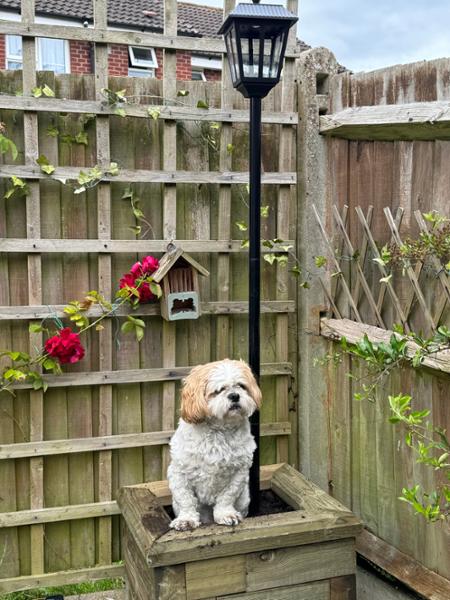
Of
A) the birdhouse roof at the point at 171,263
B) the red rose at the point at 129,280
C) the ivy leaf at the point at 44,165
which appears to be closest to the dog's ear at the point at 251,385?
the birdhouse roof at the point at 171,263

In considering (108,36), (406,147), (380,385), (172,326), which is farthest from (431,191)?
(108,36)

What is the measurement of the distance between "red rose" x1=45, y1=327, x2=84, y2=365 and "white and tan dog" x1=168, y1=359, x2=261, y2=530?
2.60 ft

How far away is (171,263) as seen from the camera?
3.33m

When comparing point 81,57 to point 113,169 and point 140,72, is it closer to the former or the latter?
point 140,72

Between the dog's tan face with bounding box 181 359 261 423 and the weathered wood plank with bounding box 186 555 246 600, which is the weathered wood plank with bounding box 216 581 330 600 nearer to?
the weathered wood plank with bounding box 186 555 246 600

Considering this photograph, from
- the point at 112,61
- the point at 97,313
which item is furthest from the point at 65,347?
the point at 112,61

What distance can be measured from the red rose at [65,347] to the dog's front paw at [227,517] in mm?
1078

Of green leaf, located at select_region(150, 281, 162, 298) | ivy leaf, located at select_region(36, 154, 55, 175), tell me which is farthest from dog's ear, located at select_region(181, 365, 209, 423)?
ivy leaf, located at select_region(36, 154, 55, 175)

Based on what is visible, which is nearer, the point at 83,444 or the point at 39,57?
the point at 83,444

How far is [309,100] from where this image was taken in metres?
3.61

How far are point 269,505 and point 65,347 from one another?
48.1 inches

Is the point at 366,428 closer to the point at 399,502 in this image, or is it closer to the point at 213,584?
the point at 399,502

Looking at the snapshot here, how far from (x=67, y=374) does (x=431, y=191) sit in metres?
1.97

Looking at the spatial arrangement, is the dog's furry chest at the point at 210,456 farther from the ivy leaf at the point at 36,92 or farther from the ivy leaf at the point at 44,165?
the ivy leaf at the point at 36,92
